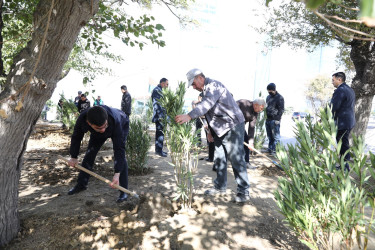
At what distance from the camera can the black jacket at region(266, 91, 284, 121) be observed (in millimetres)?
6656

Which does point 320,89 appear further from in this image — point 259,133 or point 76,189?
point 76,189

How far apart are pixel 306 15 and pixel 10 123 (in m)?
8.42

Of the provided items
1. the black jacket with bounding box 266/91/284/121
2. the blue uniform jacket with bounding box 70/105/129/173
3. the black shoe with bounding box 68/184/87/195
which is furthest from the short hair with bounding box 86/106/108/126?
the black jacket with bounding box 266/91/284/121

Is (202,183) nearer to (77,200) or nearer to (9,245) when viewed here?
(77,200)

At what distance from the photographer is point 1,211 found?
2.54 meters

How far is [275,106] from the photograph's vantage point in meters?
6.76

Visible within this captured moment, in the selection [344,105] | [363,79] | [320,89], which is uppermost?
[320,89]

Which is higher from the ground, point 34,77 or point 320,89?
point 320,89

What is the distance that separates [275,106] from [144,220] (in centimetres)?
510

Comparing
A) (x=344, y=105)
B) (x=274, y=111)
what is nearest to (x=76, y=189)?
(x=344, y=105)

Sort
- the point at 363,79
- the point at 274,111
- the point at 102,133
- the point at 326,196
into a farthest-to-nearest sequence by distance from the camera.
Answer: the point at 274,111, the point at 363,79, the point at 102,133, the point at 326,196

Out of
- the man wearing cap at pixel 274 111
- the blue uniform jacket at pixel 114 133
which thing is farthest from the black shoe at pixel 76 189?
the man wearing cap at pixel 274 111

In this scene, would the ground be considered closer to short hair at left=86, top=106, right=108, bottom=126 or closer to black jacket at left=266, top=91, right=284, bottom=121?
short hair at left=86, top=106, right=108, bottom=126

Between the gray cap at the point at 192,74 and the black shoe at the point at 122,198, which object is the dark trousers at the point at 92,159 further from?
the gray cap at the point at 192,74
